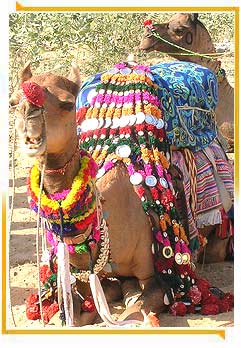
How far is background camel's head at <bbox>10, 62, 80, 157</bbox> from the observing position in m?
3.18

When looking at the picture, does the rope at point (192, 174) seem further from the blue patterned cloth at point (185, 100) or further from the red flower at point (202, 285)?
the red flower at point (202, 285)

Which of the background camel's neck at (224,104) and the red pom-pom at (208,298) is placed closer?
the red pom-pom at (208,298)

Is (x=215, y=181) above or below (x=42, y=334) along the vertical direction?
above

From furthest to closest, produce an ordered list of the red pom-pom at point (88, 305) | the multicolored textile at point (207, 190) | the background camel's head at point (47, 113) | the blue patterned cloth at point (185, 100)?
the multicolored textile at point (207, 190), the blue patterned cloth at point (185, 100), the red pom-pom at point (88, 305), the background camel's head at point (47, 113)

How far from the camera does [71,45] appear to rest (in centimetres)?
1050

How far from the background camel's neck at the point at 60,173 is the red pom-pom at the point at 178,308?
1206 millimetres

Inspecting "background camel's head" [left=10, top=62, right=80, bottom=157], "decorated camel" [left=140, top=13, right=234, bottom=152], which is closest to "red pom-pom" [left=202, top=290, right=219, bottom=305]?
"background camel's head" [left=10, top=62, right=80, bottom=157]

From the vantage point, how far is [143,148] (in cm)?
438

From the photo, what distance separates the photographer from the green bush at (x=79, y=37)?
9.65 m

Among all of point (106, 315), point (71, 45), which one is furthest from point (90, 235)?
point (71, 45)

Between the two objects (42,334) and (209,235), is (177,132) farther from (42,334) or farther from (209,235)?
(42,334)

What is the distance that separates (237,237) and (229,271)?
4.57 ft

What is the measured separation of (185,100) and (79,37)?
5.28m

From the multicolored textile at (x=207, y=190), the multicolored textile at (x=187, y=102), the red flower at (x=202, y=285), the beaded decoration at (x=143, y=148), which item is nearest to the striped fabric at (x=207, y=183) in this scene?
the multicolored textile at (x=207, y=190)
